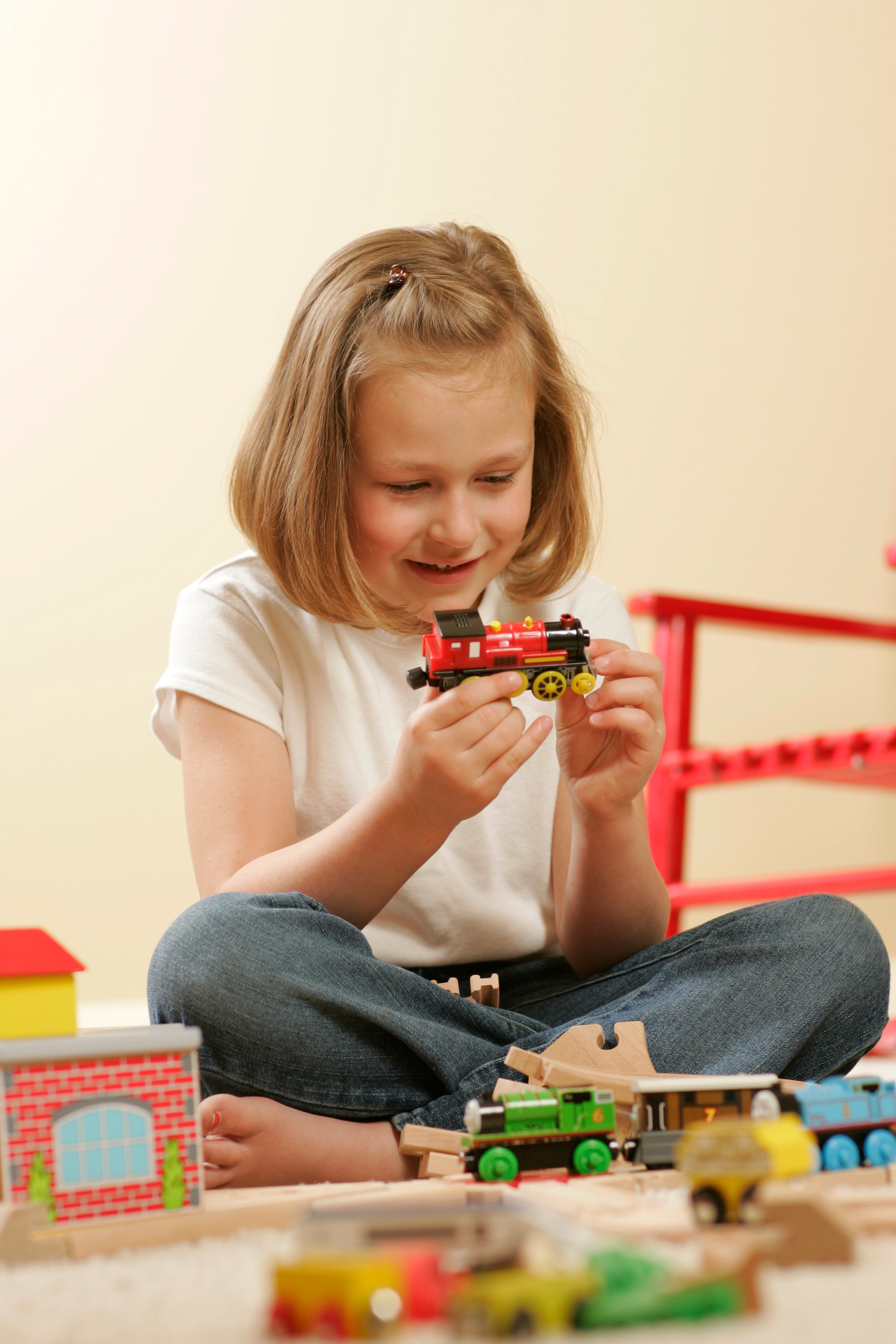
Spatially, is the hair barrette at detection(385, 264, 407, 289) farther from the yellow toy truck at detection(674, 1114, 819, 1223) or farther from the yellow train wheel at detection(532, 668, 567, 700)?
the yellow toy truck at detection(674, 1114, 819, 1223)

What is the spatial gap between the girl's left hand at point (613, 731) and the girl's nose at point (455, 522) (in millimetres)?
112

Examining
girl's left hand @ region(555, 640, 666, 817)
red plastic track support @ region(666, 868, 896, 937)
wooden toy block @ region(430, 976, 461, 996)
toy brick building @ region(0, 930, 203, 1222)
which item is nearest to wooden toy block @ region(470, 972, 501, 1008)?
wooden toy block @ region(430, 976, 461, 996)

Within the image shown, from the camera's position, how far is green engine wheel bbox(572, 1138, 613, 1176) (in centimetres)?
60

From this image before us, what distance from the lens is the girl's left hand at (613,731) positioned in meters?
0.78

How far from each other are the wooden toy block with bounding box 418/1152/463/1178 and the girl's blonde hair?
380 millimetres

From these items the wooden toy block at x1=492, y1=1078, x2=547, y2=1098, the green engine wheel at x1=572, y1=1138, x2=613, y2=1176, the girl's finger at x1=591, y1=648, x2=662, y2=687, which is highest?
the girl's finger at x1=591, y1=648, x2=662, y2=687

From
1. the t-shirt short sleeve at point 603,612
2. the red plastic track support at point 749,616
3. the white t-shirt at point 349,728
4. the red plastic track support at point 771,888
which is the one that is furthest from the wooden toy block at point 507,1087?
the red plastic track support at point 749,616

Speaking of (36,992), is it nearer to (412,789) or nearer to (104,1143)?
(104,1143)

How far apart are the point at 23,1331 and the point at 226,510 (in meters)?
1.56

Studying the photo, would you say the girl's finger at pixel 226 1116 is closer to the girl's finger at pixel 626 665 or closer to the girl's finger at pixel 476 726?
the girl's finger at pixel 476 726

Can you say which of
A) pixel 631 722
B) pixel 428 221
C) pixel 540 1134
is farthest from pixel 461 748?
pixel 428 221

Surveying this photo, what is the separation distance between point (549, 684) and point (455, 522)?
5.5 inches

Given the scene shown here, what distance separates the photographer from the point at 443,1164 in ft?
2.12

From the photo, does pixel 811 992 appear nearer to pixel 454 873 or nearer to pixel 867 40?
pixel 454 873
